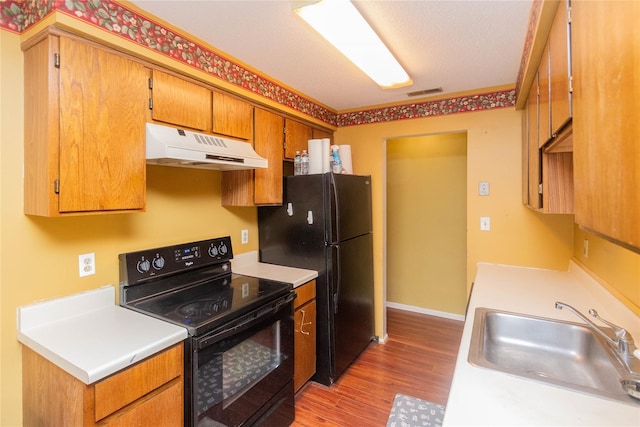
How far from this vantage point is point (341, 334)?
2.54m

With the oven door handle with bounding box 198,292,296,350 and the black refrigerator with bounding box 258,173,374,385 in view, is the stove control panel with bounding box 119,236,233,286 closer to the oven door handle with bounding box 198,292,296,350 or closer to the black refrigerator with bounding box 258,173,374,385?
the black refrigerator with bounding box 258,173,374,385

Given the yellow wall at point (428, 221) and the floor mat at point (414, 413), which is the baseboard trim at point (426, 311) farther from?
the floor mat at point (414, 413)

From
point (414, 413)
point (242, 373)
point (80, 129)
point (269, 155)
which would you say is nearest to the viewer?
point (80, 129)

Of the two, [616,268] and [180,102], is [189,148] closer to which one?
[180,102]

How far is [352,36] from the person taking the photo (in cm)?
164

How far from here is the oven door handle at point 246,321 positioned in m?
1.45

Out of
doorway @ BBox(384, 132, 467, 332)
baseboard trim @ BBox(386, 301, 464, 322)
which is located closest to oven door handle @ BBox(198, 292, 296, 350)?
doorway @ BBox(384, 132, 467, 332)

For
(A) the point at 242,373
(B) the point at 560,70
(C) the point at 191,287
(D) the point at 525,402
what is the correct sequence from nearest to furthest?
(D) the point at 525,402 → (B) the point at 560,70 → (A) the point at 242,373 → (C) the point at 191,287

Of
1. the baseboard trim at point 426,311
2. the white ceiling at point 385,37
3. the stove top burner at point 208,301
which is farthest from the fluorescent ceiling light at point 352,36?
the baseboard trim at point 426,311

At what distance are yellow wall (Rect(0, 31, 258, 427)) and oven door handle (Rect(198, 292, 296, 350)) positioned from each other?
2.27 feet

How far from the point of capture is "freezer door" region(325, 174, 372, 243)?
94.3 inches

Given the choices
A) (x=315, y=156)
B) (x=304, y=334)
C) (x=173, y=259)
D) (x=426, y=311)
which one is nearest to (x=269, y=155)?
(x=315, y=156)

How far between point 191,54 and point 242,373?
1776 millimetres

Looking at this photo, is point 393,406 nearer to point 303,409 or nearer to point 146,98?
point 303,409
